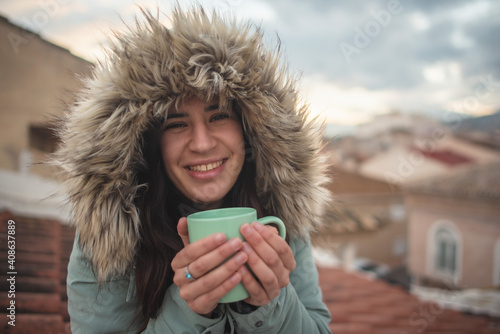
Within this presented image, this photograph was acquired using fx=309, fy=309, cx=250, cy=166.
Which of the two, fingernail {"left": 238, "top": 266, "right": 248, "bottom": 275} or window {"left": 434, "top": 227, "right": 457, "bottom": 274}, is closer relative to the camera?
fingernail {"left": 238, "top": 266, "right": 248, "bottom": 275}

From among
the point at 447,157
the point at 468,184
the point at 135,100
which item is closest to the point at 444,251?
the point at 468,184

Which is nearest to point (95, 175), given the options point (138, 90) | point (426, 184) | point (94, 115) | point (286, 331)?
point (94, 115)

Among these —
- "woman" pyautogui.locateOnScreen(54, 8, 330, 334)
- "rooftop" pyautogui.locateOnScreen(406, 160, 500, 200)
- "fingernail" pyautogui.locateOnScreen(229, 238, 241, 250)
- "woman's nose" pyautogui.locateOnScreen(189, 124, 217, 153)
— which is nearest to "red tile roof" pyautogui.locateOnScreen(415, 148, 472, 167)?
"rooftop" pyautogui.locateOnScreen(406, 160, 500, 200)

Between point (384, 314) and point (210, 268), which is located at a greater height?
point (210, 268)

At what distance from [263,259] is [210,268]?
0.14 m

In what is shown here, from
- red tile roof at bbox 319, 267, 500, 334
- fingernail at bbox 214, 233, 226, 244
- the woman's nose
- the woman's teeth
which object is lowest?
red tile roof at bbox 319, 267, 500, 334

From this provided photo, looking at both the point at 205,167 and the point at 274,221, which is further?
the point at 205,167

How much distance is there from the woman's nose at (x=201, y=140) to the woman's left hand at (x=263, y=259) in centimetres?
37

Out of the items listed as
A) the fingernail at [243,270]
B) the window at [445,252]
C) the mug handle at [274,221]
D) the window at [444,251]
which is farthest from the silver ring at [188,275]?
the window at [445,252]

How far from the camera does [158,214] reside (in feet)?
3.97

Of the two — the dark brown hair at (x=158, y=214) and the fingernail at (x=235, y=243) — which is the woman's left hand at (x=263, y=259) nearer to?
the fingernail at (x=235, y=243)

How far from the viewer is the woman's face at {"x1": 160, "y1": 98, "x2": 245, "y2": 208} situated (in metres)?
1.07

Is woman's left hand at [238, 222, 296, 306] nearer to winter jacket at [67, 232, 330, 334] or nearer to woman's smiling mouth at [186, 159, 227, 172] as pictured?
winter jacket at [67, 232, 330, 334]

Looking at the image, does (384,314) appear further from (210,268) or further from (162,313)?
(210,268)
